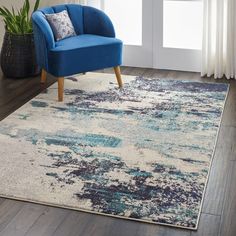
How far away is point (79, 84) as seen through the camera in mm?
4531

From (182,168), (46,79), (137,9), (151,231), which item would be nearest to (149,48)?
(137,9)

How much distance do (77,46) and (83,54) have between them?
3.3 inches

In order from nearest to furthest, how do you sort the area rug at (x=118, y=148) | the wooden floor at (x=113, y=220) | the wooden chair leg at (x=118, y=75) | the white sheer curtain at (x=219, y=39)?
the wooden floor at (x=113, y=220), the area rug at (x=118, y=148), the wooden chair leg at (x=118, y=75), the white sheer curtain at (x=219, y=39)

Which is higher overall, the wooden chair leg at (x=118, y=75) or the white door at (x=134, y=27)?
the white door at (x=134, y=27)

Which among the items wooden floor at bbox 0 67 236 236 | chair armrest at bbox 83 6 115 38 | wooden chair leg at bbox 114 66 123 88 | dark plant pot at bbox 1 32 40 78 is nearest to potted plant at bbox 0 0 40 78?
dark plant pot at bbox 1 32 40 78

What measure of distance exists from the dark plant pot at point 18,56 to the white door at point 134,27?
0.86 metres

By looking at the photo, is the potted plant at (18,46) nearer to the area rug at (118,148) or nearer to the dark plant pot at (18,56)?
the dark plant pot at (18,56)

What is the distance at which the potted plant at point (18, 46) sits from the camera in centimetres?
460

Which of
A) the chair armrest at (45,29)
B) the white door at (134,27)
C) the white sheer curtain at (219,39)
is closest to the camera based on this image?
the chair armrest at (45,29)

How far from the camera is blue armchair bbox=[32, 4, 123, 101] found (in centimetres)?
406

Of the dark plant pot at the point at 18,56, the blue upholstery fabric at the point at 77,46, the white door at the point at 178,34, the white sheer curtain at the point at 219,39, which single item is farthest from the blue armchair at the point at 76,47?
the white sheer curtain at the point at 219,39

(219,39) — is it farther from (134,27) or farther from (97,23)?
(97,23)

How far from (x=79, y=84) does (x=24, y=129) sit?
1.07m

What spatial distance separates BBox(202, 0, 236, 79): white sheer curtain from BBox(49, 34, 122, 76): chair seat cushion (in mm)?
865
